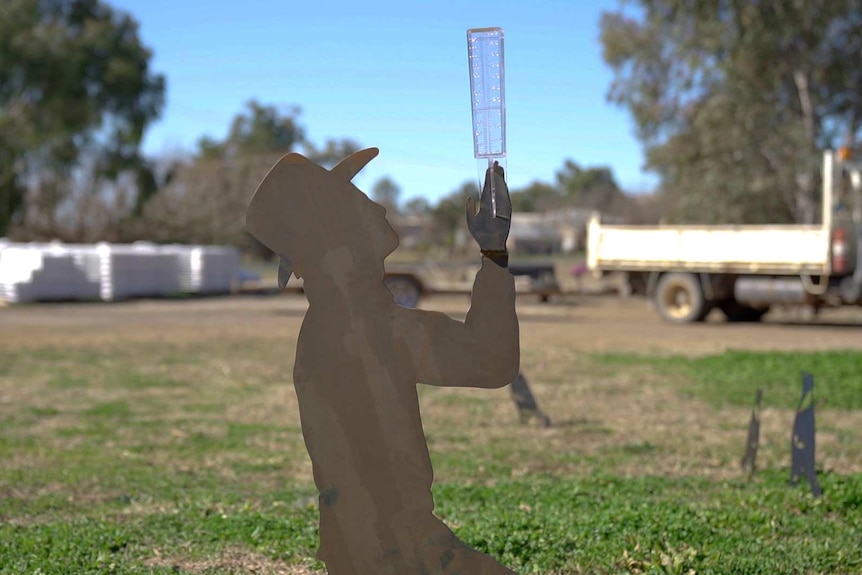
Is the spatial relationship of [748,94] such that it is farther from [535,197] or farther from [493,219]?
[535,197]

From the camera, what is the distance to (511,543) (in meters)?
5.37

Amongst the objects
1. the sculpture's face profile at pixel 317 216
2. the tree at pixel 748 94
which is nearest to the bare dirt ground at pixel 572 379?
the sculpture's face profile at pixel 317 216

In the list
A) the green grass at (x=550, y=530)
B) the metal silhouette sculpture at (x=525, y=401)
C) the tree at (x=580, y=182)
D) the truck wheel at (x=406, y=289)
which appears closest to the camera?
the green grass at (x=550, y=530)

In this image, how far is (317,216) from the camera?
3707mm

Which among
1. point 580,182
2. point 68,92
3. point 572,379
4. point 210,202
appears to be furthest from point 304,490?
point 580,182

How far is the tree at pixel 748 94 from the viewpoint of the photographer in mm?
29672

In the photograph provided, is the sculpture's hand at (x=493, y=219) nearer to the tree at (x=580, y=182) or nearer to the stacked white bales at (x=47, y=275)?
the stacked white bales at (x=47, y=275)

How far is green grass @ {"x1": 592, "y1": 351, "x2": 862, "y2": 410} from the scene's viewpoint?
11492 millimetres

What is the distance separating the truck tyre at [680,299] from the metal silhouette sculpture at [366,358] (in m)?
19.0

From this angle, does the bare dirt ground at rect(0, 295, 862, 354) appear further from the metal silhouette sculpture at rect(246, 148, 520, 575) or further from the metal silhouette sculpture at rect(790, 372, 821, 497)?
the metal silhouette sculpture at rect(246, 148, 520, 575)

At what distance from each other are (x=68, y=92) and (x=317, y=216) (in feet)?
116

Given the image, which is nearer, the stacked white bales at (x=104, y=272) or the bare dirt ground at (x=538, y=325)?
the bare dirt ground at (x=538, y=325)

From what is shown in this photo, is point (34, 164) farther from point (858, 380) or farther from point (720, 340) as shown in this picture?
point (858, 380)

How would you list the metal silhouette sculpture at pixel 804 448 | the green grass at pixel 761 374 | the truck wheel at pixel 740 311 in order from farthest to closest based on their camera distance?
the truck wheel at pixel 740 311, the green grass at pixel 761 374, the metal silhouette sculpture at pixel 804 448
